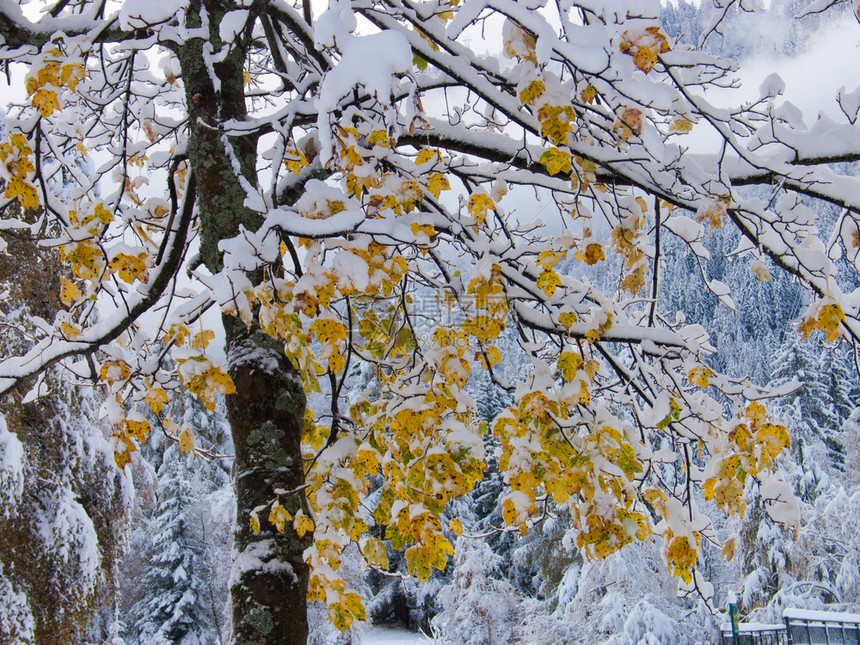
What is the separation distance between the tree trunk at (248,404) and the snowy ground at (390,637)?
2446 centimetres

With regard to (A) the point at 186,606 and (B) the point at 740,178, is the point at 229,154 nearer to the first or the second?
(B) the point at 740,178

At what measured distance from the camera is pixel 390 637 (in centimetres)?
2655

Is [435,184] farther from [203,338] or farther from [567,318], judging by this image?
[203,338]

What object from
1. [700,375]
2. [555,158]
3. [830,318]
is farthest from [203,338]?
[830,318]

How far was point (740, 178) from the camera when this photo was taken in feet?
7.89

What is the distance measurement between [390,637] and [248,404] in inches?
1090

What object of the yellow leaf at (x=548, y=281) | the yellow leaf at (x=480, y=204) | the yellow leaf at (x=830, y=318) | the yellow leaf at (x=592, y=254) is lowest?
the yellow leaf at (x=830, y=318)

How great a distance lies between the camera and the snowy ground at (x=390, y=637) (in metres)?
25.0

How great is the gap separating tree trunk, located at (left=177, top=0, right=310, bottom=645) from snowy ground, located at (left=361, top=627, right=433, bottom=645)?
80.3 ft

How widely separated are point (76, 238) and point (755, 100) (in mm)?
2704

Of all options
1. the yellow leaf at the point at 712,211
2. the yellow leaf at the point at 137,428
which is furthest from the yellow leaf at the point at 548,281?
the yellow leaf at the point at 137,428

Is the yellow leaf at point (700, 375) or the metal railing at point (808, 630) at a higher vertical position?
the yellow leaf at point (700, 375)

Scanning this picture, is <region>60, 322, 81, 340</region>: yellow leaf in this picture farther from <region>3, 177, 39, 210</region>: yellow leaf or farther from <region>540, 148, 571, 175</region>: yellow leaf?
<region>540, 148, 571, 175</region>: yellow leaf

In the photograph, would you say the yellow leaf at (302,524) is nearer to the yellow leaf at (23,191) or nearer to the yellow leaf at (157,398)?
the yellow leaf at (157,398)
